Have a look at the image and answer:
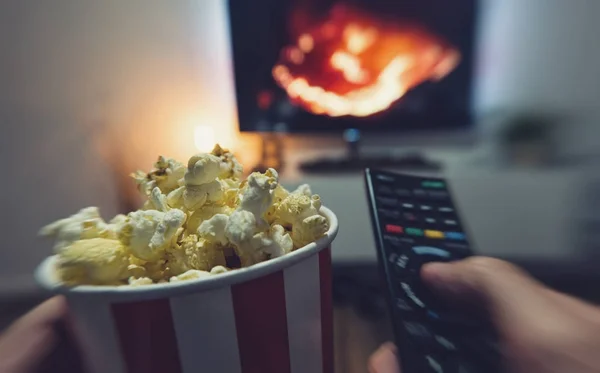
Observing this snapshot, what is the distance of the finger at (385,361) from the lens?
27 cm

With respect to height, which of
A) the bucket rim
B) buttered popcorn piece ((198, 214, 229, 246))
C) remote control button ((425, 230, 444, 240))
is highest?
buttered popcorn piece ((198, 214, 229, 246))

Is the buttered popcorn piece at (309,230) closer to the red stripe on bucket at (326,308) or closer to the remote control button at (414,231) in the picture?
the red stripe on bucket at (326,308)

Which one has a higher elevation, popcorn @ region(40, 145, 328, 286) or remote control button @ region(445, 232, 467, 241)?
popcorn @ region(40, 145, 328, 286)

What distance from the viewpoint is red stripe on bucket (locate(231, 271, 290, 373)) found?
0.20 meters

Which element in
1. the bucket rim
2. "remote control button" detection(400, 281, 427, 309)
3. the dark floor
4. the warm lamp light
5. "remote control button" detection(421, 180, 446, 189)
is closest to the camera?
the bucket rim

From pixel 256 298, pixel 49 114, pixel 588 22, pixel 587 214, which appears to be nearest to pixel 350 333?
pixel 256 298

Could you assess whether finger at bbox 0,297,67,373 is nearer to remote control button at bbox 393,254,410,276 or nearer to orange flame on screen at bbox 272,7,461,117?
remote control button at bbox 393,254,410,276

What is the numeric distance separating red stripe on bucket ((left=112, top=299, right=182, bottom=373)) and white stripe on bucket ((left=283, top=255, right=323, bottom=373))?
0.18 feet

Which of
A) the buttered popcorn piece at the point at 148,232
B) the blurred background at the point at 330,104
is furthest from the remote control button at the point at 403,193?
the blurred background at the point at 330,104

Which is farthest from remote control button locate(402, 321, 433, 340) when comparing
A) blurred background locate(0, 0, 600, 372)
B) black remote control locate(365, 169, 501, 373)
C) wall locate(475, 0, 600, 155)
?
wall locate(475, 0, 600, 155)

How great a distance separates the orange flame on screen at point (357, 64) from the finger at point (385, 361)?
3.17 ft

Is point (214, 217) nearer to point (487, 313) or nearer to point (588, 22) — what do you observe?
point (487, 313)

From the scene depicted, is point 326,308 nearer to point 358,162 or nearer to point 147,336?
point 147,336

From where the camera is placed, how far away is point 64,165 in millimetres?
1228
